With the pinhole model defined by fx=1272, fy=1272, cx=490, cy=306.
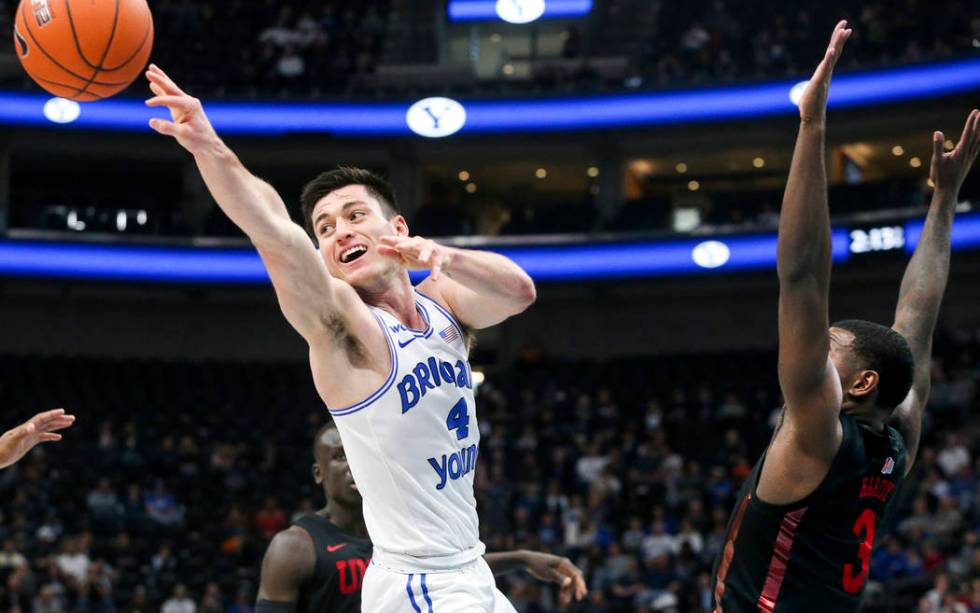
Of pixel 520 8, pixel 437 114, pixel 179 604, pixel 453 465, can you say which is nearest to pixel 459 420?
pixel 453 465

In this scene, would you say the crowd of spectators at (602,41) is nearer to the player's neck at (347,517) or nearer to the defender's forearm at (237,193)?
the player's neck at (347,517)

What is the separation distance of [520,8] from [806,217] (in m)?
22.4

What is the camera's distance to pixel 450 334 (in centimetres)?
437

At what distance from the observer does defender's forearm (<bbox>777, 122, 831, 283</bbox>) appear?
3.48 m

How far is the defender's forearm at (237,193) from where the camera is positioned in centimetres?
363

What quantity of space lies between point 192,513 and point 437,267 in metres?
15.8

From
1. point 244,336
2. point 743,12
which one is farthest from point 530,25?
point 244,336

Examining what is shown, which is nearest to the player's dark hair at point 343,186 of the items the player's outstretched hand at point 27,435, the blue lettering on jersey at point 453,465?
the blue lettering on jersey at point 453,465

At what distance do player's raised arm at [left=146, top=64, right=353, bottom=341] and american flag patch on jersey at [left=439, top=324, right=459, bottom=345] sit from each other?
0.57 meters

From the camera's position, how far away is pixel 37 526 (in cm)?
1741

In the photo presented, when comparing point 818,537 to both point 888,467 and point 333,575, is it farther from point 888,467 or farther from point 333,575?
point 333,575

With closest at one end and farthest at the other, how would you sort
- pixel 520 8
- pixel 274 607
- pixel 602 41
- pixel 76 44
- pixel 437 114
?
pixel 76 44 < pixel 274 607 < pixel 437 114 < pixel 520 8 < pixel 602 41

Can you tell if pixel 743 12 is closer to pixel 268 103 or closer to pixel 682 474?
pixel 268 103

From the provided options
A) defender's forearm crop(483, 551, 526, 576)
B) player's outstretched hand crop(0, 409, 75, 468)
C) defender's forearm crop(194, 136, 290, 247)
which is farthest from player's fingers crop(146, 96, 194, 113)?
defender's forearm crop(483, 551, 526, 576)
